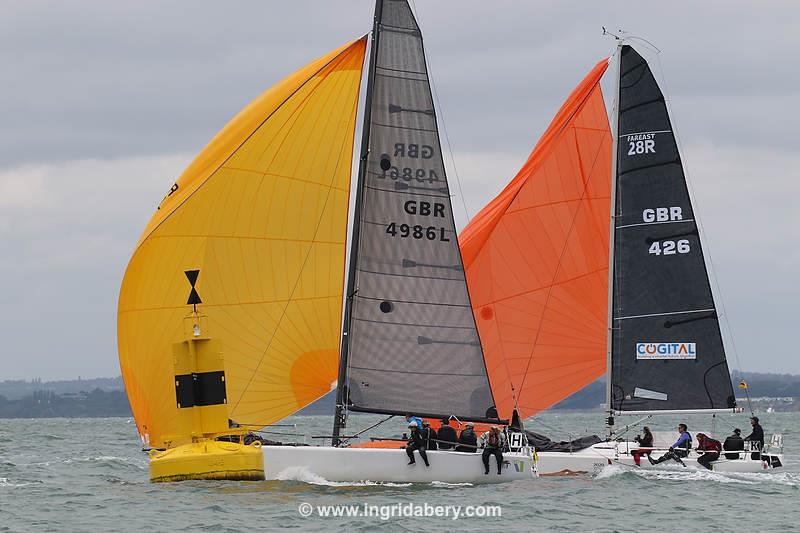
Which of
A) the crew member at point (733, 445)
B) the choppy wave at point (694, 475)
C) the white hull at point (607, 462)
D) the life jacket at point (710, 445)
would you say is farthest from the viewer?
the crew member at point (733, 445)

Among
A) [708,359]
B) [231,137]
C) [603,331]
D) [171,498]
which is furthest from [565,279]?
[171,498]

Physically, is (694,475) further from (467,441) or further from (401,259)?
(401,259)

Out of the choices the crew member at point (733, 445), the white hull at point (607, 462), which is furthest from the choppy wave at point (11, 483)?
the crew member at point (733, 445)

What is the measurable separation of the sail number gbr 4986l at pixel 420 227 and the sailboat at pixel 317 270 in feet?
0.09

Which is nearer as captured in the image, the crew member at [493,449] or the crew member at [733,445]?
the crew member at [493,449]

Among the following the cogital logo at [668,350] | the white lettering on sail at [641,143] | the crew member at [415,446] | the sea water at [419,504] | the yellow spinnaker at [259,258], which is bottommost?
the sea water at [419,504]

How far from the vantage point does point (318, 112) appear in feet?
77.0

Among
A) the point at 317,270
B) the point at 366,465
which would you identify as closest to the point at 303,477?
the point at 366,465

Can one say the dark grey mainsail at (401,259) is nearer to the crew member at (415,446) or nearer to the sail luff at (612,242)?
the crew member at (415,446)

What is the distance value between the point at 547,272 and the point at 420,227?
6.13m

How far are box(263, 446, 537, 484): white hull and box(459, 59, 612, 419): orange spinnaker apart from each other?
555cm

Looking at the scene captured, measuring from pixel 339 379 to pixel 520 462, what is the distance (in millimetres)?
3370

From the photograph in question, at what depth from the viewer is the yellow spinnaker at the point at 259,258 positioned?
74.2ft

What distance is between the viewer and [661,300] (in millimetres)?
27156
